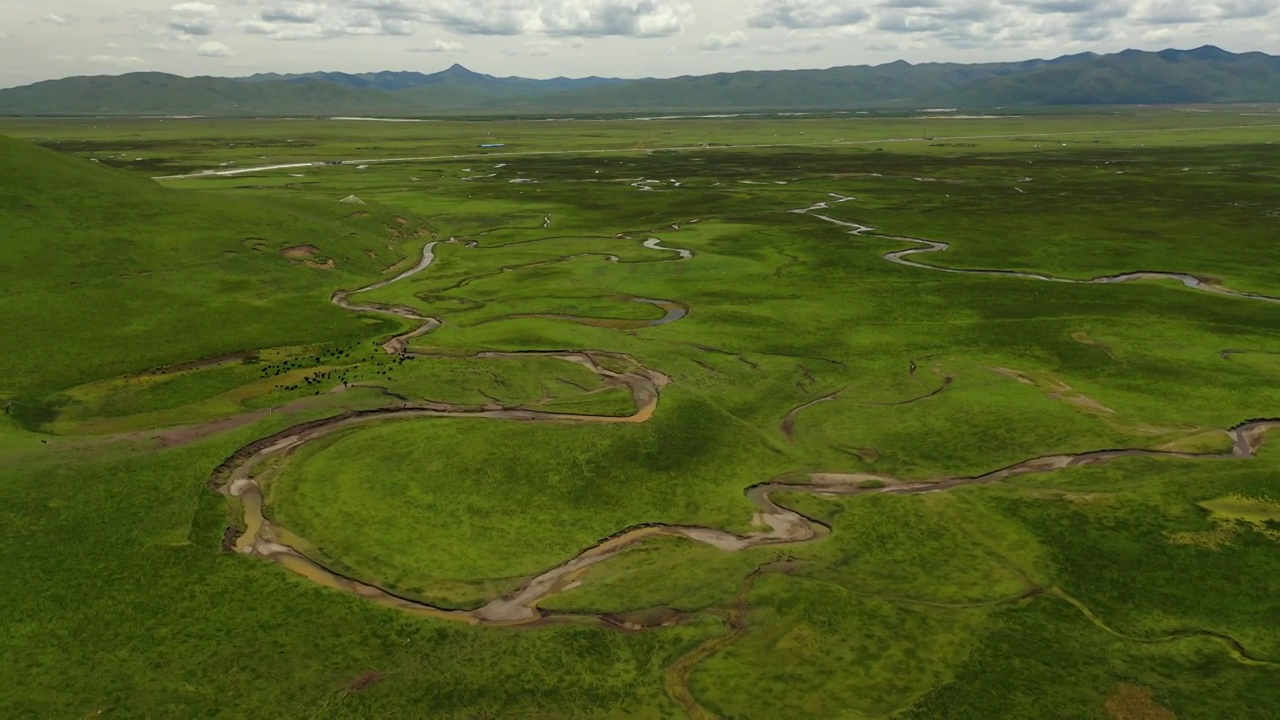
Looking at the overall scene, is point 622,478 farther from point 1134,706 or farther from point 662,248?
point 662,248

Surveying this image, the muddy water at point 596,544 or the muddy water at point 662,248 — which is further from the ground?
the muddy water at point 662,248

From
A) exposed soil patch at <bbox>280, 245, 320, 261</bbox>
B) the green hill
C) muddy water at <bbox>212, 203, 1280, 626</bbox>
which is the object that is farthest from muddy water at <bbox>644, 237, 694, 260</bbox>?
muddy water at <bbox>212, 203, 1280, 626</bbox>

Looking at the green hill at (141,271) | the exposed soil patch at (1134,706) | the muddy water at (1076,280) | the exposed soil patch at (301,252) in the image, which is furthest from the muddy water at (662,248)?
the exposed soil patch at (1134,706)

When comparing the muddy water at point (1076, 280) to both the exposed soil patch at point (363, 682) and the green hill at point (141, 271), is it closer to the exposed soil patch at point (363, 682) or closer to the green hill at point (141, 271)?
the green hill at point (141, 271)

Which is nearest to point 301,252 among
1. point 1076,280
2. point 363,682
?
point 363,682

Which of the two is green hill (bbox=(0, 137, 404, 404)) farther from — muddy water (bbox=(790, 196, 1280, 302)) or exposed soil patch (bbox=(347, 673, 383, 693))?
muddy water (bbox=(790, 196, 1280, 302))

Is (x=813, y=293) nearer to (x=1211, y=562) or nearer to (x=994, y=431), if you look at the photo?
(x=994, y=431)
